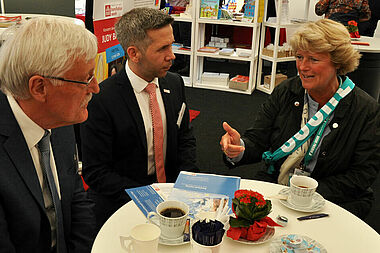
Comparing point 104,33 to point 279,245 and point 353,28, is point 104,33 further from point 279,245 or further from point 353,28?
point 353,28

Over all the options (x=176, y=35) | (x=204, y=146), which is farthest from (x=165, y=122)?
(x=176, y=35)

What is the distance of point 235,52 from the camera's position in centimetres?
624

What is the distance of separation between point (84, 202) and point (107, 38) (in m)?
1.88

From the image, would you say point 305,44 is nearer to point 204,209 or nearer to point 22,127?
point 204,209

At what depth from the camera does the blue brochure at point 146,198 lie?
4.82ft

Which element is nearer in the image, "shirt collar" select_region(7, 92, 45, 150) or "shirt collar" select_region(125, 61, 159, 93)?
"shirt collar" select_region(7, 92, 45, 150)

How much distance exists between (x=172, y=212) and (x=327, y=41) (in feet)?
4.21

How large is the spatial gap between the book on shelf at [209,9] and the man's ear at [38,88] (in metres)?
4.89

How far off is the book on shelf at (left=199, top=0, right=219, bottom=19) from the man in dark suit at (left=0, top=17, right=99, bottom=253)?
474 cm

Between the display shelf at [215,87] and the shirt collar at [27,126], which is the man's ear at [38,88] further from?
the display shelf at [215,87]

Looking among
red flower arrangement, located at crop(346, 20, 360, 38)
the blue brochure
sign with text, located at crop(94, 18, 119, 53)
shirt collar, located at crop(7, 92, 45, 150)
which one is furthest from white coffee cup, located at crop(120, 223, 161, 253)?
red flower arrangement, located at crop(346, 20, 360, 38)

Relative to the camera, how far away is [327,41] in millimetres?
2023

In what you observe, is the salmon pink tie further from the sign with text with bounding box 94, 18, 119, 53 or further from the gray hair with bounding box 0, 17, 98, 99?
the sign with text with bounding box 94, 18, 119, 53

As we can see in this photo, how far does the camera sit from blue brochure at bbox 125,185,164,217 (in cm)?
147
